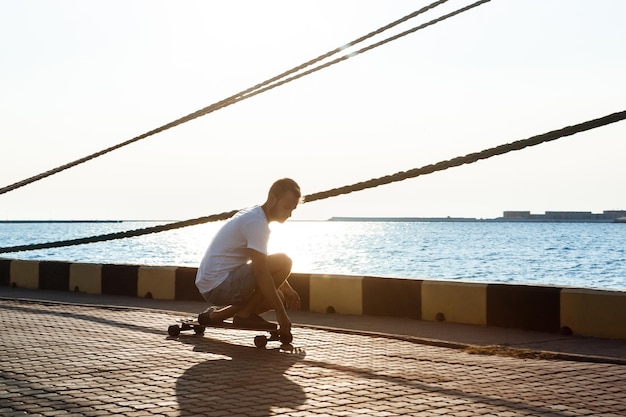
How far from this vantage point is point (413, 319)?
9352 millimetres

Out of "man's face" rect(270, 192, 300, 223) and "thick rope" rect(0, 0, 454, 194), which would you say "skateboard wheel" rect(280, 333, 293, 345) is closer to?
"man's face" rect(270, 192, 300, 223)

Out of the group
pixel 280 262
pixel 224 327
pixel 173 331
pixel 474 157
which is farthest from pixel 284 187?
pixel 474 157

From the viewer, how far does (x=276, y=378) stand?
570 centimetres

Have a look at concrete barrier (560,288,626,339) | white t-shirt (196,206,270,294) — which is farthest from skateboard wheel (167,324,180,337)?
concrete barrier (560,288,626,339)

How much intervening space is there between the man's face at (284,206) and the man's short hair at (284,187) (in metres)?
0.02

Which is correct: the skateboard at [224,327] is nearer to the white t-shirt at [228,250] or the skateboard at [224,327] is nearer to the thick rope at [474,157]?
the white t-shirt at [228,250]

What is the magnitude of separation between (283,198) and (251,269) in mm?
617

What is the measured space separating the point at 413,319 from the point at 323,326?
1.19m

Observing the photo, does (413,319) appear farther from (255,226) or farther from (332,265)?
(332,265)

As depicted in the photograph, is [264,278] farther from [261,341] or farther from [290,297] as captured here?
[261,341]

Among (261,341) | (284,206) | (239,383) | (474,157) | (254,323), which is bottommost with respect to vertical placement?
(239,383)

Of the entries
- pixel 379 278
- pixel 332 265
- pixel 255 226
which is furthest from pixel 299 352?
pixel 332 265

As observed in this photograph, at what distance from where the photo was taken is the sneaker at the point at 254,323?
23.6 feet

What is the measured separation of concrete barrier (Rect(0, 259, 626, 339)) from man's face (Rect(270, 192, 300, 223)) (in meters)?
2.60
